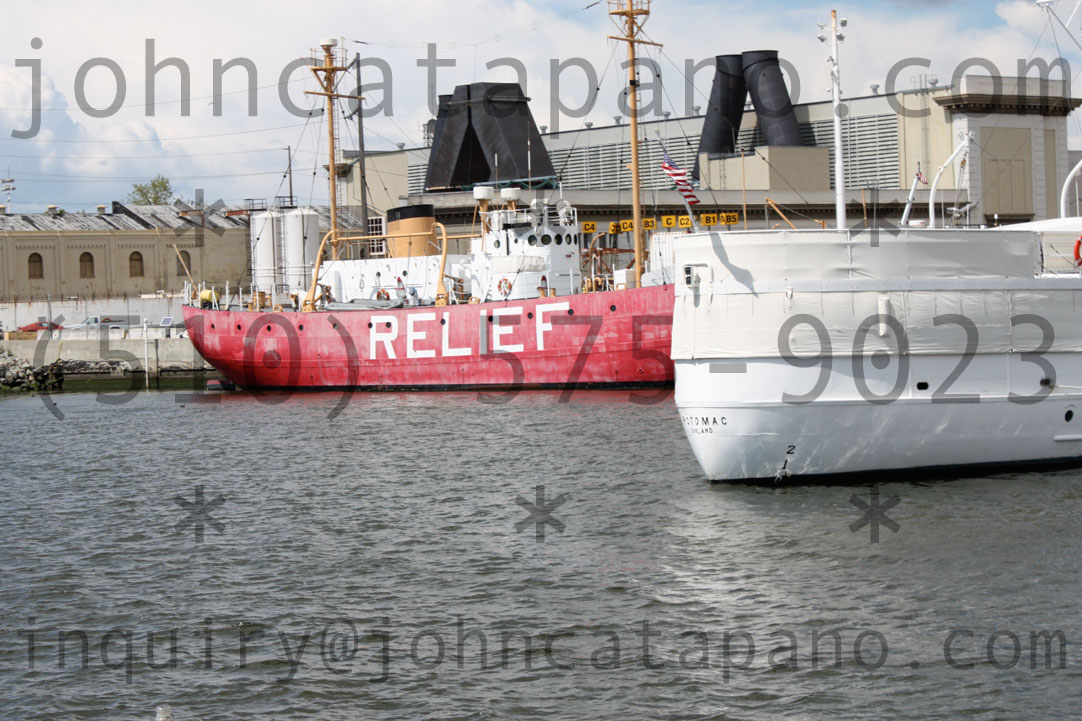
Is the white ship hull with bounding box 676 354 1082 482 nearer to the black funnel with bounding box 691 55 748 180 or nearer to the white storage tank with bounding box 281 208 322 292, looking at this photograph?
the white storage tank with bounding box 281 208 322 292

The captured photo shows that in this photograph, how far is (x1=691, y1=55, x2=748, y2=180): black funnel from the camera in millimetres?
62938

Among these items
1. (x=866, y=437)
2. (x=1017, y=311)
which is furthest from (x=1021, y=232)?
(x=866, y=437)

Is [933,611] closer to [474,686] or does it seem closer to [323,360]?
[474,686]

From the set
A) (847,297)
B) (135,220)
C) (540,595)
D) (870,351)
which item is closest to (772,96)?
(135,220)

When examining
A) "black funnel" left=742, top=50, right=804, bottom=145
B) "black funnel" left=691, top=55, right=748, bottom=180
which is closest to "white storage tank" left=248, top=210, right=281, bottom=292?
"black funnel" left=691, top=55, right=748, bottom=180

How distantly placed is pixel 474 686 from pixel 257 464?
1480cm

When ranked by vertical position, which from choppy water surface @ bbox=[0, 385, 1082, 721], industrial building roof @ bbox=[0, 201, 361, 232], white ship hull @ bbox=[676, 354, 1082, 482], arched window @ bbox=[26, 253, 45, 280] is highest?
industrial building roof @ bbox=[0, 201, 361, 232]

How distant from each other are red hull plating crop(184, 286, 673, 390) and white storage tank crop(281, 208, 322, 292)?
35.4 ft

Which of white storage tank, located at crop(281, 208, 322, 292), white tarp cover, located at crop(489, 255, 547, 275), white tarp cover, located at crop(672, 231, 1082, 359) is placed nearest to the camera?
white tarp cover, located at crop(672, 231, 1082, 359)
